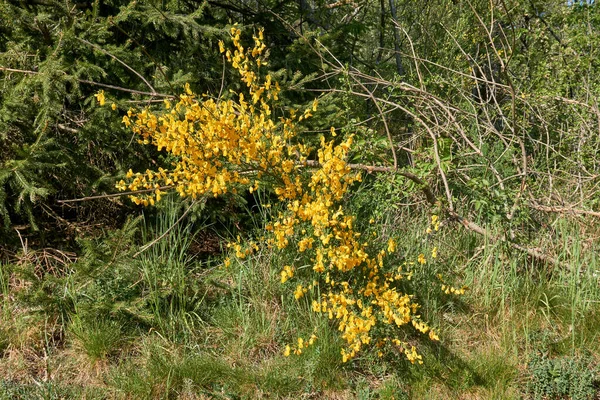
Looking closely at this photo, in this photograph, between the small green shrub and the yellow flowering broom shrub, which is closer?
the yellow flowering broom shrub

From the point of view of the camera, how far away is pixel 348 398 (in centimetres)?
296

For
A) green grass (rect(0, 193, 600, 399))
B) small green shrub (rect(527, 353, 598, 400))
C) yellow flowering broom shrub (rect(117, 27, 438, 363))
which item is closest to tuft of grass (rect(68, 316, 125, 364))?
green grass (rect(0, 193, 600, 399))

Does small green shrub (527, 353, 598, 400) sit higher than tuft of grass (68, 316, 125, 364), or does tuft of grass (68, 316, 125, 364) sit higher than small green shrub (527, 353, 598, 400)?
small green shrub (527, 353, 598, 400)

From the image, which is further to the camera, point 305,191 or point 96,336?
point 305,191

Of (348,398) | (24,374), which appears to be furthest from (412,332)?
(24,374)

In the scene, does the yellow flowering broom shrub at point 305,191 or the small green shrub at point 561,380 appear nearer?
the yellow flowering broom shrub at point 305,191

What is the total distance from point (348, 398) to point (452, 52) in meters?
3.51

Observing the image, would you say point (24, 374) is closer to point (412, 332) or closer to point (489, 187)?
point (412, 332)

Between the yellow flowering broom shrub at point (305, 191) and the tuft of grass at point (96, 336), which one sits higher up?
the yellow flowering broom shrub at point (305, 191)

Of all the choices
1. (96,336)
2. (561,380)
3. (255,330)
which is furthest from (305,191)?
(561,380)

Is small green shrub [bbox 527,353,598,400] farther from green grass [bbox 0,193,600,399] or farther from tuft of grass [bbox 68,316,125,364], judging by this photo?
tuft of grass [bbox 68,316,125,364]

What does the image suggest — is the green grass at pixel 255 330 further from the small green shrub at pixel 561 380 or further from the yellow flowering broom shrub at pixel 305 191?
the yellow flowering broom shrub at pixel 305 191

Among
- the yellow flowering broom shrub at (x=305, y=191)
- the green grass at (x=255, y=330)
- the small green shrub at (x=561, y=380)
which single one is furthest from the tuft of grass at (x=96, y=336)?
the small green shrub at (x=561, y=380)

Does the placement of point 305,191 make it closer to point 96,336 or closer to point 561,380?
point 96,336
